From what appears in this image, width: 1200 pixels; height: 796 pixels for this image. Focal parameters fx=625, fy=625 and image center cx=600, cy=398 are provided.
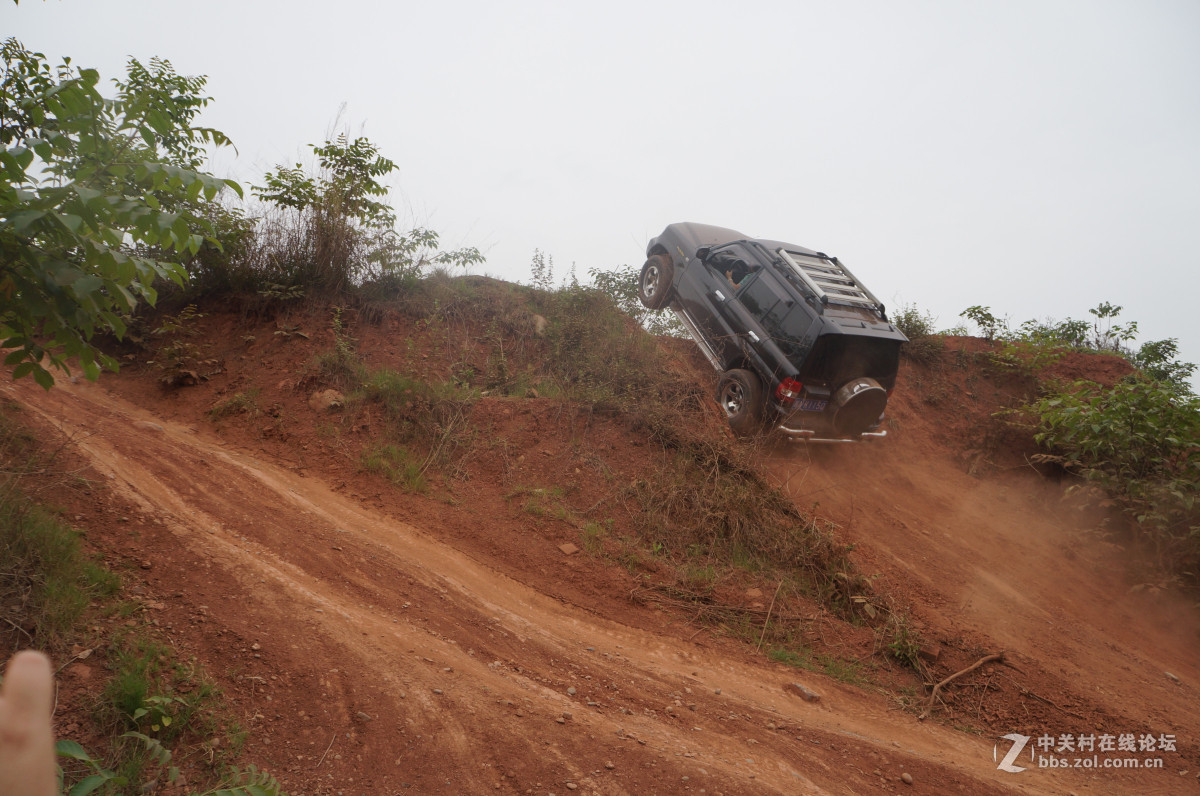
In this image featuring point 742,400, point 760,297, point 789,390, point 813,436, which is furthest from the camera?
point 760,297

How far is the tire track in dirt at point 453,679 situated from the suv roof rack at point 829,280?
4774 mm

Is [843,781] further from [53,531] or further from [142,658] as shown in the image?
[53,531]

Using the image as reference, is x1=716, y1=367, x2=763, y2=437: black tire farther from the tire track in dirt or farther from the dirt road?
the tire track in dirt

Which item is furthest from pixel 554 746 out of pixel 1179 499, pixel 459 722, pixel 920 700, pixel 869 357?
pixel 1179 499

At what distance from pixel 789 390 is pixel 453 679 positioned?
5.22 meters

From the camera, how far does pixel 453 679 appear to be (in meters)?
3.70

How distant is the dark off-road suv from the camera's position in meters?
7.48

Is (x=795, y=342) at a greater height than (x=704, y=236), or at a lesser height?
lesser

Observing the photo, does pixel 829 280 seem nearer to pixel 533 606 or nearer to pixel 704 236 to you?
pixel 704 236

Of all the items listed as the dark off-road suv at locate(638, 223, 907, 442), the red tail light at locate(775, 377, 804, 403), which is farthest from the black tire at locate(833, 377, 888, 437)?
the red tail light at locate(775, 377, 804, 403)

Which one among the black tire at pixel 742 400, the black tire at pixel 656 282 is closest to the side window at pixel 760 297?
the black tire at pixel 742 400

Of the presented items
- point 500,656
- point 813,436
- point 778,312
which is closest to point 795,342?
point 778,312

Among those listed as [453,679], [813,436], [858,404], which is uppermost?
[858,404]

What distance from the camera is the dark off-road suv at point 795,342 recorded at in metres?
7.48
